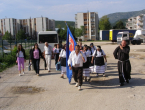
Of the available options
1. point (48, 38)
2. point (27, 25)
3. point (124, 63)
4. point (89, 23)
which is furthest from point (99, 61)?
point (27, 25)

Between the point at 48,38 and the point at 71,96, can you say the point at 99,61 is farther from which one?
the point at 48,38

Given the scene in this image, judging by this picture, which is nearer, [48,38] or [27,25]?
[48,38]

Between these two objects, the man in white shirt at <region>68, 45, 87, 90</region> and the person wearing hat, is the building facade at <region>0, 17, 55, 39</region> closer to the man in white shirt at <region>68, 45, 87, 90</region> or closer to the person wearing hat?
the person wearing hat

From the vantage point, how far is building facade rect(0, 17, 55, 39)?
114750mm

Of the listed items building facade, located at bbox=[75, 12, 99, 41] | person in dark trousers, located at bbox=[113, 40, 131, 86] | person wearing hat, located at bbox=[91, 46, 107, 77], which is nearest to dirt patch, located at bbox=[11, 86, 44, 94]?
person wearing hat, located at bbox=[91, 46, 107, 77]

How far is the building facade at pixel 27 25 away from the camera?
115m

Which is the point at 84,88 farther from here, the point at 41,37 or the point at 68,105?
the point at 41,37

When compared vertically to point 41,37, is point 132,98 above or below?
below

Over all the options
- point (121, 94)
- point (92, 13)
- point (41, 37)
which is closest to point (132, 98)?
point (121, 94)

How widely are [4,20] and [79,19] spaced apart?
154ft

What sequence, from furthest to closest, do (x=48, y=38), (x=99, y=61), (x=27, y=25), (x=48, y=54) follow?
(x=27, y=25), (x=48, y=38), (x=48, y=54), (x=99, y=61)

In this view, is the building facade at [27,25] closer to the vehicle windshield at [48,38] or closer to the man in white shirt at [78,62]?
the vehicle windshield at [48,38]

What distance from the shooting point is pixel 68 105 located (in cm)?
541

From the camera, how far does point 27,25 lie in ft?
402
